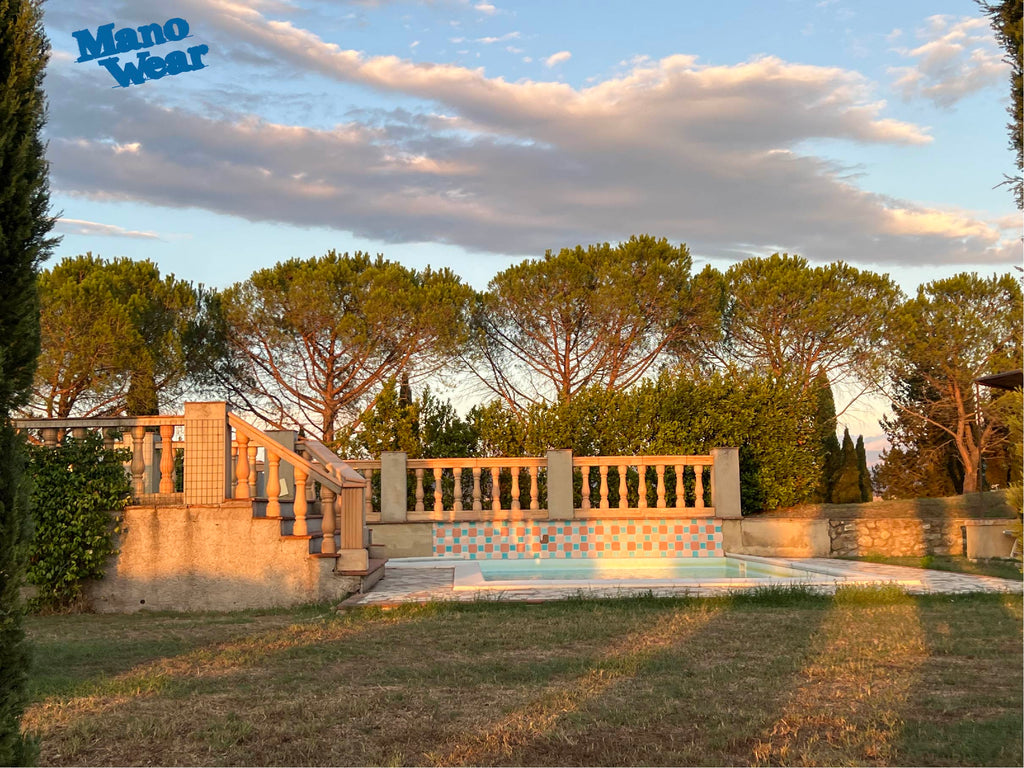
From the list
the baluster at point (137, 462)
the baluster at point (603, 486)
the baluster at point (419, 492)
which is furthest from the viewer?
the baluster at point (603, 486)

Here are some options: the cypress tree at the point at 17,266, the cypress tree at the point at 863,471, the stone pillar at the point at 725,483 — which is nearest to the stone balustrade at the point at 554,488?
the stone pillar at the point at 725,483

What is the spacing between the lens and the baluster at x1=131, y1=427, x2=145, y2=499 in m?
8.51

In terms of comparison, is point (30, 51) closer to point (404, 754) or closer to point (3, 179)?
point (3, 179)

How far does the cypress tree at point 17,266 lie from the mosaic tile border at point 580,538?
34.3 ft

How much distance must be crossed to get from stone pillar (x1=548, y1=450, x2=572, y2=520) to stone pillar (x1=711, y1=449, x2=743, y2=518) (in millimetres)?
2249

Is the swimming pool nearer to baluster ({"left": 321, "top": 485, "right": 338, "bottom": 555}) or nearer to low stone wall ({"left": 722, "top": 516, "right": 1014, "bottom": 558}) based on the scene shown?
low stone wall ({"left": 722, "top": 516, "right": 1014, "bottom": 558})

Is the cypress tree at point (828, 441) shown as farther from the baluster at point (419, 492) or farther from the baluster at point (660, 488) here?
the baluster at point (419, 492)

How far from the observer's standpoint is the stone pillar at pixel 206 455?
331 inches

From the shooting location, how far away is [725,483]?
13883 mm

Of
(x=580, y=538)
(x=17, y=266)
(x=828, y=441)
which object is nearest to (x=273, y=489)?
(x=17, y=266)

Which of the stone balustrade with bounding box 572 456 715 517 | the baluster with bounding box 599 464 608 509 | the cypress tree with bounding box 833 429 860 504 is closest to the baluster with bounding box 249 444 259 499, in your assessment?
the stone balustrade with bounding box 572 456 715 517

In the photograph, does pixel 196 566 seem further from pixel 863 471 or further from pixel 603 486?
pixel 863 471

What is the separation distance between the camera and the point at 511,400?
27.5m

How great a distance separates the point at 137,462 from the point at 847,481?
24171 millimetres
